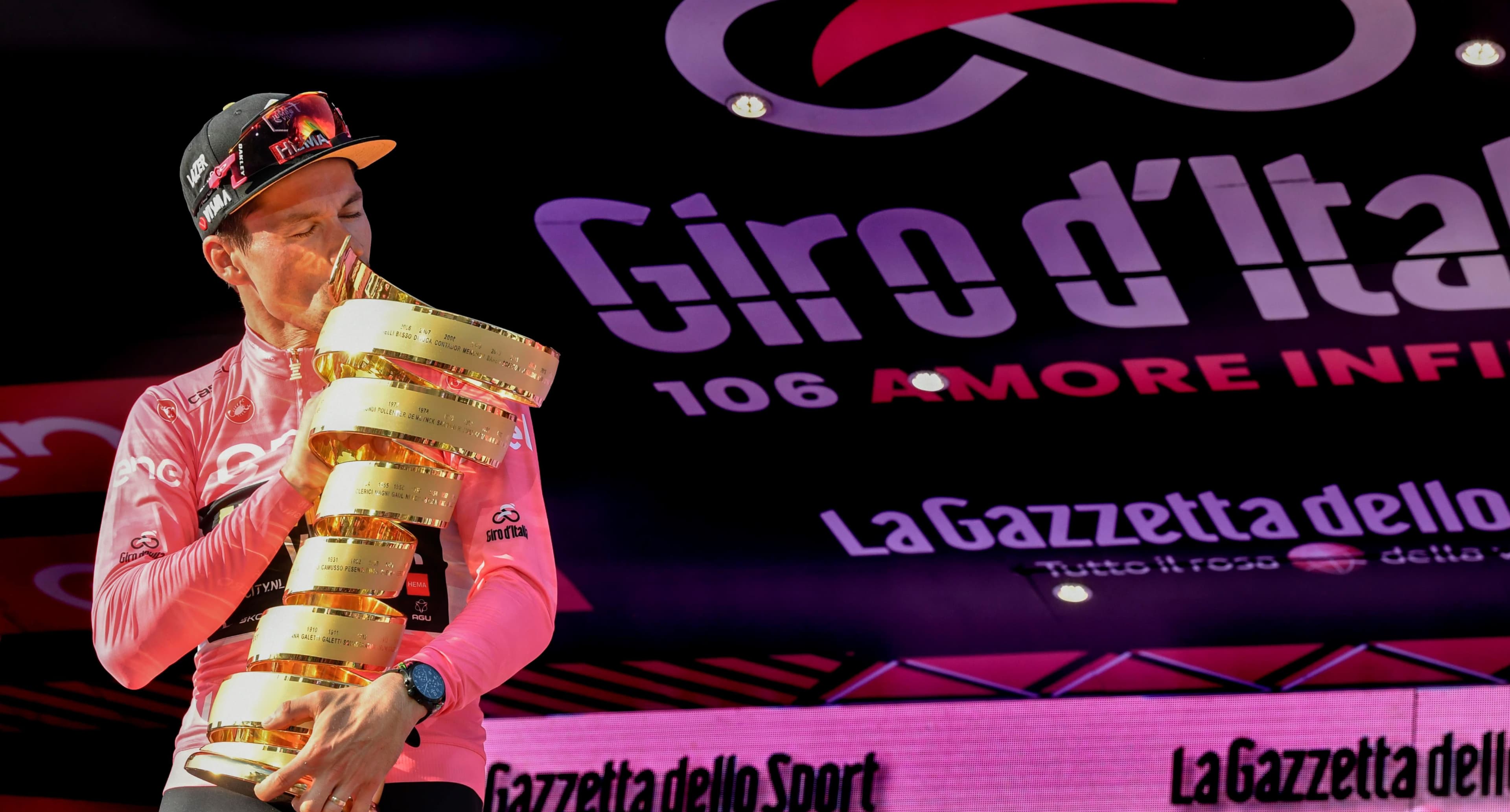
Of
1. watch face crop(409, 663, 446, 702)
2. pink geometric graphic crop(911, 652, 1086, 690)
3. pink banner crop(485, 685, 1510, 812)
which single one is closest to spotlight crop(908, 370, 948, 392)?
pink geometric graphic crop(911, 652, 1086, 690)

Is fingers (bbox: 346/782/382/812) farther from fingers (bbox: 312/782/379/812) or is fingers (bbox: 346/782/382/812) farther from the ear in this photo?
the ear

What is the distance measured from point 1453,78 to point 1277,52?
18.6 inches

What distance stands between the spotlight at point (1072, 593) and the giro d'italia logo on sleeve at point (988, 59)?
85.6 inches

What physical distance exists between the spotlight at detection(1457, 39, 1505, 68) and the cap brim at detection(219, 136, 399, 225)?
3244 mm

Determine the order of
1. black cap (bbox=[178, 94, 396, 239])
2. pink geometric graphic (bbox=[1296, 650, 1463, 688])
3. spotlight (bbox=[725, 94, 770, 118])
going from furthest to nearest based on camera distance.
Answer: pink geometric graphic (bbox=[1296, 650, 1463, 688]) < spotlight (bbox=[725, 94, 770, 118]) < black cap (bbox=[178, 94, 396, 239])

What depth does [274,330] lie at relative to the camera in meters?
2.12

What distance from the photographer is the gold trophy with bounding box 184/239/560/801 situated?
171 centimetres

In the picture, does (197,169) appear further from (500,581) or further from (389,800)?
(389,800)

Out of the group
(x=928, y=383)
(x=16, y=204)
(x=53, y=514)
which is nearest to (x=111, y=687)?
(x=53, y=514)

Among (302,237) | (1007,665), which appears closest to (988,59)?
(1007,665)

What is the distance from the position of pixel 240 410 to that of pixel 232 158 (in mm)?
316

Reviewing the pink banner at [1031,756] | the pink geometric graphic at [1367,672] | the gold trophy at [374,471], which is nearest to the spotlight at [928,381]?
the pink banner at [1031,756]

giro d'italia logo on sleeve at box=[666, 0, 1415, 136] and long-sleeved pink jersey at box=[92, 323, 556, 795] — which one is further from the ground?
giro d'italia logo on sleeve at box=[666, 0, 1415, 136]

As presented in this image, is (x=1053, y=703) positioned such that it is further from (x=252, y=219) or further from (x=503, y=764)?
(x=252, y=219)
